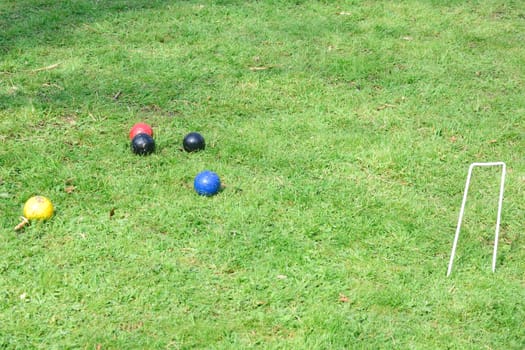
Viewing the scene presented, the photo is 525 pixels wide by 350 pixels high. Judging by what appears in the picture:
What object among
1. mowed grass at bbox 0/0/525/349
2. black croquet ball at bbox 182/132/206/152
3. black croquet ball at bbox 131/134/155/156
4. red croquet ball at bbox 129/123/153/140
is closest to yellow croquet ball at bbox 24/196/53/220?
mowed grass at bbox 0/0/525/349

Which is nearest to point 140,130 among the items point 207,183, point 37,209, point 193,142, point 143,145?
point 143,145

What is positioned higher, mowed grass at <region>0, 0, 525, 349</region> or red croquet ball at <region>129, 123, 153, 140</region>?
red croquet ball at <region>129, 123, 153, 140</region>

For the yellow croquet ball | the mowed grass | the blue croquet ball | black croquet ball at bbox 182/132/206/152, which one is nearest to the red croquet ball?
the mowed grass

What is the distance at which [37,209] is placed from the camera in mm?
4836

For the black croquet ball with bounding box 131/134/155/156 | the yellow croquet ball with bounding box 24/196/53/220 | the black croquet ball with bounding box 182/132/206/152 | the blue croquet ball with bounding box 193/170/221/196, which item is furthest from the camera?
the black croquet ball with bounding box 182/132/206/152

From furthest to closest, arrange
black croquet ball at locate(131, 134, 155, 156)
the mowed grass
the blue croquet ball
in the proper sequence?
black croquet ball at locate(131, 134, 155, 156), the blue croquet ball, the mowed grass

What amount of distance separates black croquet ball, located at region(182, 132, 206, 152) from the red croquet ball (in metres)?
0.34

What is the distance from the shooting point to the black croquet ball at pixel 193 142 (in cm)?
Result: 584

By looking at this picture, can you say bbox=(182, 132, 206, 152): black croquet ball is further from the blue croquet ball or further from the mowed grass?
the blue croquet ball

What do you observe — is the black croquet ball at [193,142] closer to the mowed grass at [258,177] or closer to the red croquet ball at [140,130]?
the mowed grass at [258,177]

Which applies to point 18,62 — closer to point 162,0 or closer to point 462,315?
point 162,0

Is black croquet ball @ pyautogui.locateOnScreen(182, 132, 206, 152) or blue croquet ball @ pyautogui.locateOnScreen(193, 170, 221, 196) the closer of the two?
blue croquet ball @ pyautogui.locateOnScreen(193, 170, 221, 196)

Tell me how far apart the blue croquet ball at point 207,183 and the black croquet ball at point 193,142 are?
639 mm

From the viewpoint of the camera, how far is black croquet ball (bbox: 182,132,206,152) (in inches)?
230
